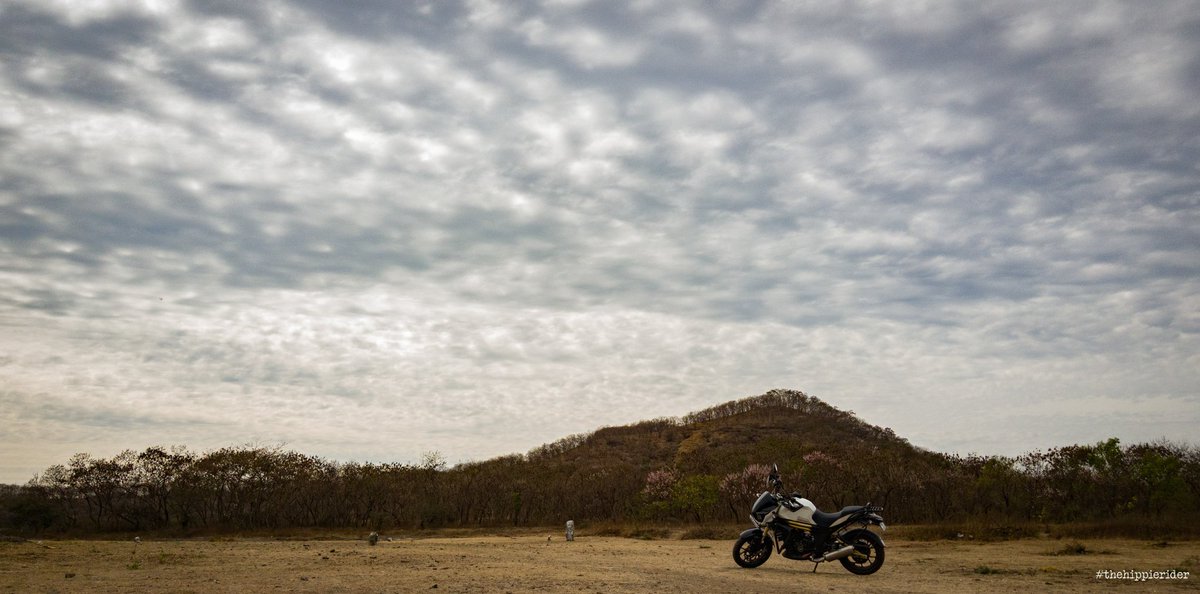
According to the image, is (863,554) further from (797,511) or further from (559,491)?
(559,491)

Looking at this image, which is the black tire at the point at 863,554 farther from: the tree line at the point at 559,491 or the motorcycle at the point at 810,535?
the tree line at the point at 559,491

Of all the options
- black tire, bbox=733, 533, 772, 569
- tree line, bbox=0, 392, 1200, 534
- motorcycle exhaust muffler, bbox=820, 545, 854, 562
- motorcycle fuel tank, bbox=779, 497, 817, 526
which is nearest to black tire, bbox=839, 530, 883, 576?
motorcycle exhaust muffler, bbox=820, 545, 854, 562

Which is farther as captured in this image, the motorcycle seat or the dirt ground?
the motorcycle seat

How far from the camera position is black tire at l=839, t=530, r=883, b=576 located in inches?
611

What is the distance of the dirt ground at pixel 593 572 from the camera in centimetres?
1273

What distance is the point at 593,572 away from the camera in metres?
15.4

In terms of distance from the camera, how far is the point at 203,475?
2253 inches

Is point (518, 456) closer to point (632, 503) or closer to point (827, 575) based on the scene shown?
point (632, 503)

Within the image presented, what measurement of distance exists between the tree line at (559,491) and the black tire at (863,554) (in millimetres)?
26150

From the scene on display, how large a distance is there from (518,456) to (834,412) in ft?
161

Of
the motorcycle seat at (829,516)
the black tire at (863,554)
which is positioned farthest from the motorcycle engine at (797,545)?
the black tire at (863,554)

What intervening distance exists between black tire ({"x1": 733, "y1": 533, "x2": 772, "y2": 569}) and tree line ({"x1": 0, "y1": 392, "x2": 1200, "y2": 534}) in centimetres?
2573

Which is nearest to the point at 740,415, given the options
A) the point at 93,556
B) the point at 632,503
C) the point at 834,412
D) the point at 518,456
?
the point at 834,412

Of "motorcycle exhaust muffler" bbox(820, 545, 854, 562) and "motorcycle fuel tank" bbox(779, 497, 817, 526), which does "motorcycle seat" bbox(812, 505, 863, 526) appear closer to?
"motorcycle fuel tank" bbox(779, 497, 817, 526)
